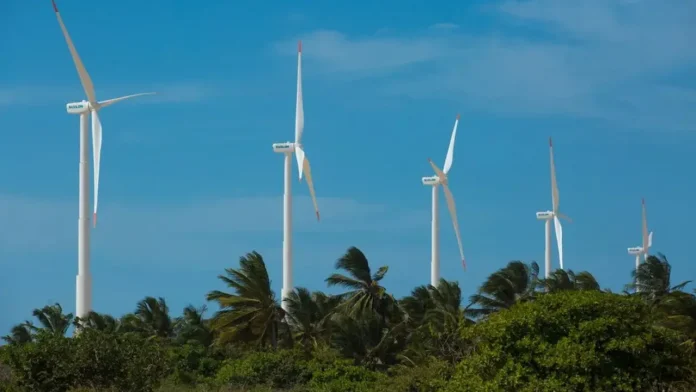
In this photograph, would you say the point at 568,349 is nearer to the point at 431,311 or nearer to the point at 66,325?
the point at 431,311

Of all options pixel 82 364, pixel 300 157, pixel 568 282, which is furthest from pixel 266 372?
pixel 300 157

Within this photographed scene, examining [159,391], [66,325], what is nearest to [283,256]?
[66,325]

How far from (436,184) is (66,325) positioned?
28.4 meters

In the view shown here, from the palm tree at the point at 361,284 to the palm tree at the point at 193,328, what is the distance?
8.70 m

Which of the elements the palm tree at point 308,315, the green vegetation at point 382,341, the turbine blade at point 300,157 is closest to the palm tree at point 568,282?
the green vegetation at point 382,341

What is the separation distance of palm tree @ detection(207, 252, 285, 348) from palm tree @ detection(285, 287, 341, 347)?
1.28 meters

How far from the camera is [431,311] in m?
57.1

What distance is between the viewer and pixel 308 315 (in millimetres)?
63156

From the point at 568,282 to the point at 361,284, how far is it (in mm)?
11439

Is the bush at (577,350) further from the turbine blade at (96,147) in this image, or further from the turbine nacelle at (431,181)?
the turbine nacelle at (431,181)

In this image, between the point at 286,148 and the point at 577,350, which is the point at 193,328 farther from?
the point at 577,350

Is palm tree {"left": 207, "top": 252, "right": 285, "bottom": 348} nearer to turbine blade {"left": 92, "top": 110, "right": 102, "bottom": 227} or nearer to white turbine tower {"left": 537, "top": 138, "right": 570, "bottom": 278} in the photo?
turbine blade {"left": 92, "top": 110, "right": 102, "bottom": 227}

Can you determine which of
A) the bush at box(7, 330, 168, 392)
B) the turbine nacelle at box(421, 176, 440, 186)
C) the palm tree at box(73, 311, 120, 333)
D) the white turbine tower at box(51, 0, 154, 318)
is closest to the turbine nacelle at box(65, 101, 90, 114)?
the white turbine tower at box(51, 0, 154, 318)

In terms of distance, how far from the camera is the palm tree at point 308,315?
62969mm
